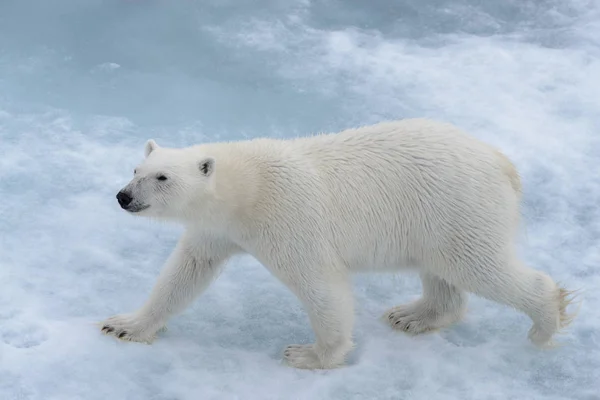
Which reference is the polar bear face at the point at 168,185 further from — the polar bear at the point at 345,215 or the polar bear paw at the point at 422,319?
the polar bear paw at the point at 422,319

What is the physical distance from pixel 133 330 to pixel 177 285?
0.37m

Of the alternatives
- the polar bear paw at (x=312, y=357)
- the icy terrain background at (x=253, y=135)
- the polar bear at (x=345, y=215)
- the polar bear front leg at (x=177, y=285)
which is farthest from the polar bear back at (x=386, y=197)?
the icy terrain background at (x=253, y=135)

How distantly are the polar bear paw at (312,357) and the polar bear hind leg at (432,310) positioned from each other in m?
0.57

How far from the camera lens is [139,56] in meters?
8.00

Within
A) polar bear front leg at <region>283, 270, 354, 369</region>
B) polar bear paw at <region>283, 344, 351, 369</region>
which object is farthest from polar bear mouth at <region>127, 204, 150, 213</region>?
polar bear paw at <region>283, 344, 351, 369</region>

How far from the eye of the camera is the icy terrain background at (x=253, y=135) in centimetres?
461

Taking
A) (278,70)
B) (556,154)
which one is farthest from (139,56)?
(556,154)

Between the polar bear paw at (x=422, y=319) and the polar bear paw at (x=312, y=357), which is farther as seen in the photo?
the polar bear paw at (x=422, y=319)

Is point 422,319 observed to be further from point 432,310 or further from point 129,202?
point 129,202

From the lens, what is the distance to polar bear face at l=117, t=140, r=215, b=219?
423cm

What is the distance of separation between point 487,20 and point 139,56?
3.42 metres

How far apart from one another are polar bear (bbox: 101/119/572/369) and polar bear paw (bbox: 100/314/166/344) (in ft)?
0.75

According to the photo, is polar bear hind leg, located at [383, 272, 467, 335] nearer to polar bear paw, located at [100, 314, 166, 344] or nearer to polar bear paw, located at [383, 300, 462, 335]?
polar bear paw, located at [383, 300, 462, 335]

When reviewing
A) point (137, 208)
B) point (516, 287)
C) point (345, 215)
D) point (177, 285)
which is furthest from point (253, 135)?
point (516, 287)
